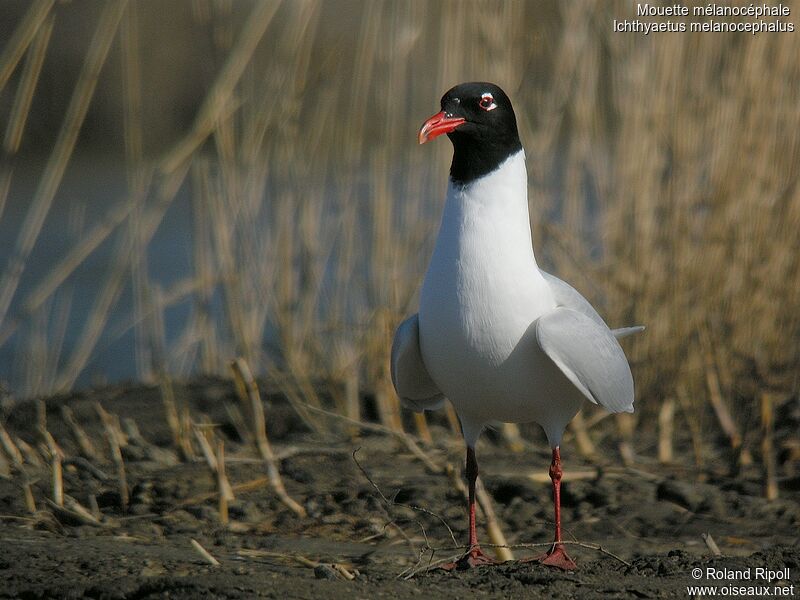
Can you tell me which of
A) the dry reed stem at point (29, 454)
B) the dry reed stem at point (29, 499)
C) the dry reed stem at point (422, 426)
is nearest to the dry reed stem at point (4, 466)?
the dry reed stem at point (29, 454)

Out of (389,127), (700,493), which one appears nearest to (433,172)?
(389,127)

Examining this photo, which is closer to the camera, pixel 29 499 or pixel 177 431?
pixel 29 499

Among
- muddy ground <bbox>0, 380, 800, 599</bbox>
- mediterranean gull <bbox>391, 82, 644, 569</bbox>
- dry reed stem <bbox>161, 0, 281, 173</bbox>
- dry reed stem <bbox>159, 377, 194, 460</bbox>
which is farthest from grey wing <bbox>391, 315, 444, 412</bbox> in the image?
dry reed stem <bbox>161, 0, 281, 173</bbox>

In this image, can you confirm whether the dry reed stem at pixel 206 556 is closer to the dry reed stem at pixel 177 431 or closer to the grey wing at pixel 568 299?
the grey wing at pixel 568 299

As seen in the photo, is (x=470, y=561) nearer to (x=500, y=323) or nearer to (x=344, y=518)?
(x=500, y=323)

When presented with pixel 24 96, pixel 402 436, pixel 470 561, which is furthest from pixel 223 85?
pixel 470 561

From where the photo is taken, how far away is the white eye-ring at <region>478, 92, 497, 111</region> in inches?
145

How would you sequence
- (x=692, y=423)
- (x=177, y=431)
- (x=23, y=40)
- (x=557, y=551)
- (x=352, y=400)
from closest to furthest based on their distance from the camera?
1. (x=557, y=551)
2. (x=23, y=40)
3. (x=177, y=431)
4. (x=692, y=423)
5. (x=352, y=400)

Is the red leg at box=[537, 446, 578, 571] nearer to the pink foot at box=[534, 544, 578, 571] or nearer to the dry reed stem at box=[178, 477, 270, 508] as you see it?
the pink foot at box=[534, 544, 578, 571]

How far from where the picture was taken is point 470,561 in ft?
12.2

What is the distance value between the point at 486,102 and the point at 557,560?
137 cm

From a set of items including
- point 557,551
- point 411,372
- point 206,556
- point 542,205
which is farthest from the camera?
point 542,205

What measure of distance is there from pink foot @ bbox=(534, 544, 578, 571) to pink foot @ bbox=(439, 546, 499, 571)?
154mm

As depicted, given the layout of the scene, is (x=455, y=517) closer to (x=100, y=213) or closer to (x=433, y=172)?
(x=433, y=172)
